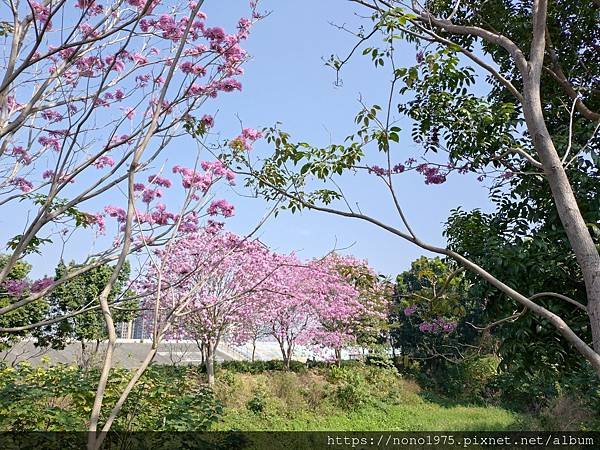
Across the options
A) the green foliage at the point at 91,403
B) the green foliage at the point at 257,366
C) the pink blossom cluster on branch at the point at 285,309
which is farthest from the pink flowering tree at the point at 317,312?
the green foliage at the point at 91,403

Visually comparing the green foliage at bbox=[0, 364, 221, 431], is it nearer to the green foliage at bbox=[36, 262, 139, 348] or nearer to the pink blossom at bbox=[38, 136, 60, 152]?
the pink blossom at bbox=[38, 136, 60, 152]

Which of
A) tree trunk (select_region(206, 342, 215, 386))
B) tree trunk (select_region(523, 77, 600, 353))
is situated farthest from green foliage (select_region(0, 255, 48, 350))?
tree trunk (select_region(523, 77, 600, 353))

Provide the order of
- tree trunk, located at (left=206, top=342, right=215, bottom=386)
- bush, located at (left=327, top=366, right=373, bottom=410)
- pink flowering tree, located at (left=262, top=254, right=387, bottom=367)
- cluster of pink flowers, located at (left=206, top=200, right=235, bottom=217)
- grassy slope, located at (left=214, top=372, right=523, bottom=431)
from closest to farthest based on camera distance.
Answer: cluster of pink flowers, located at (left=206, top=200, right=235, bottom=217)
grassy slope, located at (left=214, top=372, right=523, bottom=431)
tree trunk, located at (left=206, top=342, right=215, bottom=386)
bush, located at (left=327, top=366, right=373, bottom=410)
pink flowering tree, located at (left=262, top=254, right=387, bottom=367)

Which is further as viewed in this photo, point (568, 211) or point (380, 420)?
point (380, 420)

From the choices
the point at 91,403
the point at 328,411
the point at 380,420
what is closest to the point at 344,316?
the point at 328,411

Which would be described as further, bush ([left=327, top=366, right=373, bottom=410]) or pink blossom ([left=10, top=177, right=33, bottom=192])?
bush ([left=327, top=366, right=373, bottom=410])

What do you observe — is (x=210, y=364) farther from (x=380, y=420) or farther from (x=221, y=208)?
(x=221, y=208)

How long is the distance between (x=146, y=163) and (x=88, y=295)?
1078cm

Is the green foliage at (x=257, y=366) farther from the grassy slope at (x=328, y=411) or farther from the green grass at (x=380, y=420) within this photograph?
the green grass at (x=380, y=420)

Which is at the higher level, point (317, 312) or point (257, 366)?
point (317, 312)

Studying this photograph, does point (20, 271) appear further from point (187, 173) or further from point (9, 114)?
point (187, 173)

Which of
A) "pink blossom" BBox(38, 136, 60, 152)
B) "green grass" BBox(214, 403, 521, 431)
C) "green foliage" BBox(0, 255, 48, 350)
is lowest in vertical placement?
"green grass" BBox(214, 403, 521, 431)

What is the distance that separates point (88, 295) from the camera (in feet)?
40.4

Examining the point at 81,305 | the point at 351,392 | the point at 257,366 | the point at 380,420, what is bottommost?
the point at 380,420
